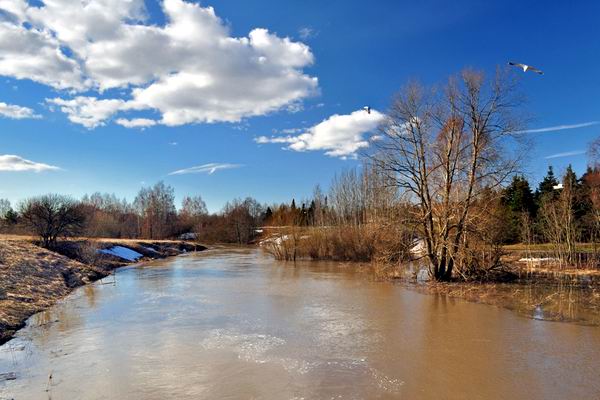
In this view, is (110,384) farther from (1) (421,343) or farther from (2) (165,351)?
(1) (421,343)

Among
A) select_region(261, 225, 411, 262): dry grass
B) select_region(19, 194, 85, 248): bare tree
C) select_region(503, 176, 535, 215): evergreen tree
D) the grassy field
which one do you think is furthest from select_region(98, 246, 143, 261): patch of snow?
select_region(503, 176, 535, 215): evergreen tree

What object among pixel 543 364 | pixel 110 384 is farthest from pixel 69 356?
pixel 543 364

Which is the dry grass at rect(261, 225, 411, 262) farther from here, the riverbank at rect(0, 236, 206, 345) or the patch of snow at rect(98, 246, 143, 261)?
the riverbank at rect(0, 236, 206, 345)

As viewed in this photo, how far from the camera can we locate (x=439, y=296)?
16.7 metres

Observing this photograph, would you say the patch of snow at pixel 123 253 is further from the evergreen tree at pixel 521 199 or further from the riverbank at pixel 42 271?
the evergreen tree at pixel 521 199

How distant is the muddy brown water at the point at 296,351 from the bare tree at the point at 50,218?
14.4 metres

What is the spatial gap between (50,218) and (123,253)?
9243 mm

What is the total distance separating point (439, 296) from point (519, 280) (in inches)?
246

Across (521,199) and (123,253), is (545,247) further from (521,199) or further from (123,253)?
(123,253)

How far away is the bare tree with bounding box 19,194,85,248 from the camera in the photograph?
1083 inches

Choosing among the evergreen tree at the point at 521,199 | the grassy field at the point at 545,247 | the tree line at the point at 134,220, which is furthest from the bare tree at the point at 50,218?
the evergreen tree at the point at 521,199

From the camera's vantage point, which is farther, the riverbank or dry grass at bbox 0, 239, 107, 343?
the riverbank

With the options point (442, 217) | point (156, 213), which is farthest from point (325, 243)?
point (156, 213)

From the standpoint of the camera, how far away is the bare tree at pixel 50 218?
27500mm
